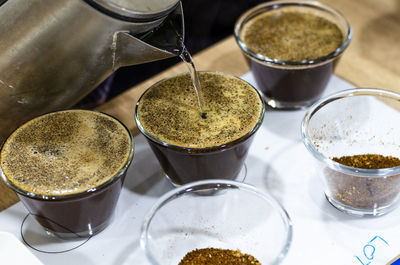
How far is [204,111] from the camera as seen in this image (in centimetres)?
89

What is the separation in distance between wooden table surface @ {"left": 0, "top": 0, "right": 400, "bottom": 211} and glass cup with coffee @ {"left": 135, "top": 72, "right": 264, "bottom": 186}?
0.55 ft

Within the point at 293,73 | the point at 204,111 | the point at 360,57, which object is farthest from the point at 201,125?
the point at 360,57

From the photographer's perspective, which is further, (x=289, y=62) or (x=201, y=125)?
(x=289, y=62)

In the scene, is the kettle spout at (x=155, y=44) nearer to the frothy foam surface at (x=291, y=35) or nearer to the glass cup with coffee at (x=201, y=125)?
the glass cup with coffee at (x=201, y=125)

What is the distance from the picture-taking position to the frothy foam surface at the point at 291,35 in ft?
3.46

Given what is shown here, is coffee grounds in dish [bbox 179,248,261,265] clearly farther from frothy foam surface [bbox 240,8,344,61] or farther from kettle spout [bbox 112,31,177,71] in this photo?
frothy foam surface [bbox 240,8,344,61]

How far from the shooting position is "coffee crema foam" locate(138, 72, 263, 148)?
2.74ft

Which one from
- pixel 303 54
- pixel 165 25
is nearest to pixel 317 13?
pixel 303 54

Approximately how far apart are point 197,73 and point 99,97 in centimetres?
34

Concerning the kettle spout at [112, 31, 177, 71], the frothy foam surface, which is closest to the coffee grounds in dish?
the kettle spout at [112, 31, 177, 71]

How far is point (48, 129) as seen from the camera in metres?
0.87

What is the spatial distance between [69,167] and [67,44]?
0.18 m

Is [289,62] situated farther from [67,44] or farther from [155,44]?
[67,44]

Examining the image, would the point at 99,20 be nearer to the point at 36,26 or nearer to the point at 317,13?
the point at 36,26
